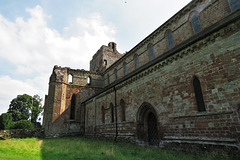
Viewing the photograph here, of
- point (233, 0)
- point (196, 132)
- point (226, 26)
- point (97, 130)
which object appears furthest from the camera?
point (97, 130)

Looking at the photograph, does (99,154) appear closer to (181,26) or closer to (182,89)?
(182,89)

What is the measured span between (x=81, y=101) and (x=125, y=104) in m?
12.5

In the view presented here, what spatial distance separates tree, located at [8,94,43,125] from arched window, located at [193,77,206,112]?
41.3m

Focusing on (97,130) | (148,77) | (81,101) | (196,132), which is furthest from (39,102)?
(196,132)

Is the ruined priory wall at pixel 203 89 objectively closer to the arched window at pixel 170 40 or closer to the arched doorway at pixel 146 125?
the arched doorway at pixel 146 125

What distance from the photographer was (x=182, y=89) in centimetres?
796

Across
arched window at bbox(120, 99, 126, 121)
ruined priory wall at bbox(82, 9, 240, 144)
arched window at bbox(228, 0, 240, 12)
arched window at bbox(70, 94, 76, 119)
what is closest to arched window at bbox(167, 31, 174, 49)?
ruined priory wall at bbox(82, 9, 240, 144)

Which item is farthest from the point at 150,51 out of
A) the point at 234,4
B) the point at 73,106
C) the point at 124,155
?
the point at 73,106

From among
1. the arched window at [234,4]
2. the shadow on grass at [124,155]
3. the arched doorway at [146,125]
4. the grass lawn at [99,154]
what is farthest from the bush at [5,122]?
the arched window at [234,4]

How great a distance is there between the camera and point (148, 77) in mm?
10531

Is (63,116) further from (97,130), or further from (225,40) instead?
(225,40)

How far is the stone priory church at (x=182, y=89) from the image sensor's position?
20.6ft

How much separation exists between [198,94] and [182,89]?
0.86m

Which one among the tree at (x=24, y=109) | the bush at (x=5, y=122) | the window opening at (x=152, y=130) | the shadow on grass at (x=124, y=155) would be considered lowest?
the shadow on grass at (x=124, y=155)
